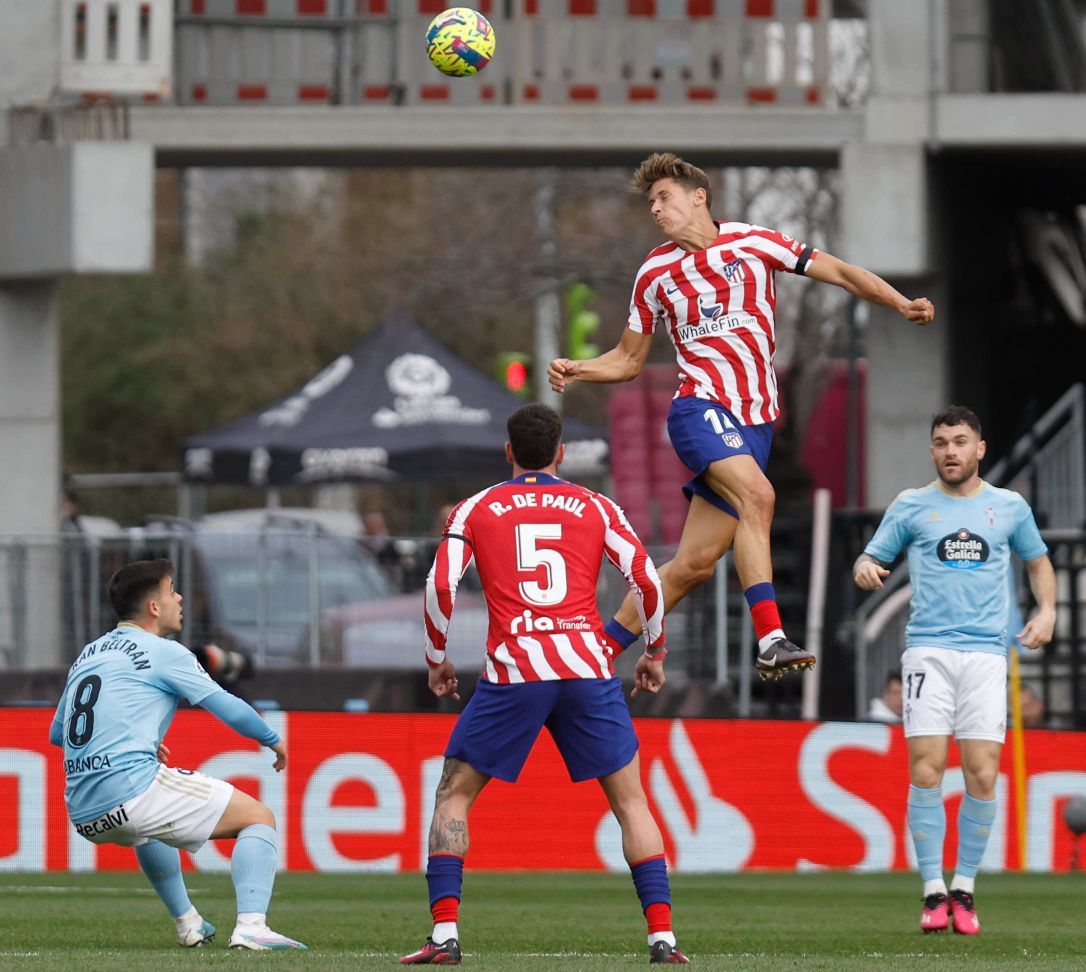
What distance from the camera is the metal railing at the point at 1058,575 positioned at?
1778cm

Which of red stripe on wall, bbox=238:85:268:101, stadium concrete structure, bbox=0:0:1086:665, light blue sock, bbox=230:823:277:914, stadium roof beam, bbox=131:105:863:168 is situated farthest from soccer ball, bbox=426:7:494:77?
red stripe on wall, bbox=238:85:268:101

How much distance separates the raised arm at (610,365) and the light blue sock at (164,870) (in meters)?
2.39

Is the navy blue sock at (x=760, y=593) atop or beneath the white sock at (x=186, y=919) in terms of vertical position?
atop

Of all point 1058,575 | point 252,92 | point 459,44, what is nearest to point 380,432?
point 252,92

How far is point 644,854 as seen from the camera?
342 inches

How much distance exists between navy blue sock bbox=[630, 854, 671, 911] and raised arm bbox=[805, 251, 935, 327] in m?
2.38

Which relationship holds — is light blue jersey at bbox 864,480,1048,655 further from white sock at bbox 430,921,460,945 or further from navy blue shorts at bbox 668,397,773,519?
white sock at bbox 430,921,460,945

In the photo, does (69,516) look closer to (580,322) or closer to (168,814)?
(168,814)

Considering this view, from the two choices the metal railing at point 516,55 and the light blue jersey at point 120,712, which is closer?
the light blue jersey at point 120,712

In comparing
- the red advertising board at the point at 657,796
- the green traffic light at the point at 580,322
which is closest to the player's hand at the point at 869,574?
the red advertising board at the point at 657,796

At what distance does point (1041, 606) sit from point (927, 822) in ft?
3.51

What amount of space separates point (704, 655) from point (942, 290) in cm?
446

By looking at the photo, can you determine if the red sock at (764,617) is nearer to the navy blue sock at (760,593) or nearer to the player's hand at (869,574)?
the navy blue sock at (760,593)

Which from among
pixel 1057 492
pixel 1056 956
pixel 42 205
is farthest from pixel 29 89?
pixel 1056 956
